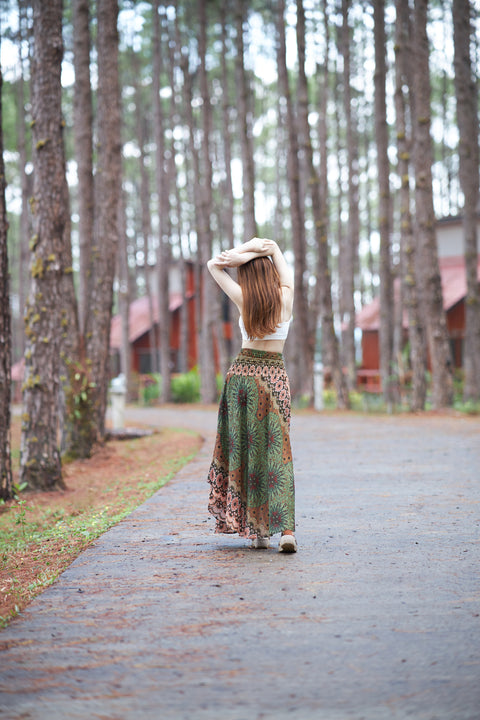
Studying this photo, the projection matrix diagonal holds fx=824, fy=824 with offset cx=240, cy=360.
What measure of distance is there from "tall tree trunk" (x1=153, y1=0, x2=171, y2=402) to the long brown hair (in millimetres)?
22800

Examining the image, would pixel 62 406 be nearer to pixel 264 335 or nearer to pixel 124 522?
pixel 124 522

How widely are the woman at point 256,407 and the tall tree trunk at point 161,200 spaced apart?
22.8 meters

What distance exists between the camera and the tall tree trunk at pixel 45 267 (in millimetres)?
9203

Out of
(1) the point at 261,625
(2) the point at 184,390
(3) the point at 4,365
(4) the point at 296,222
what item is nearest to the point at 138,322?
(2) the point at 184,390

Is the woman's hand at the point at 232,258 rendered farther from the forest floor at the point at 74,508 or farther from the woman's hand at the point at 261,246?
the forest floor at the point at 74,508

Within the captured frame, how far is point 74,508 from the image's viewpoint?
324 inches

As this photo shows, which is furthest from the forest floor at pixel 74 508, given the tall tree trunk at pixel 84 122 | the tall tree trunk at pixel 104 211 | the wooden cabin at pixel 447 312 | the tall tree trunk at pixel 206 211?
the wooden cabin at pixel 447 312

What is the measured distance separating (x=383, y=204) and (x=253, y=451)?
17065 mm

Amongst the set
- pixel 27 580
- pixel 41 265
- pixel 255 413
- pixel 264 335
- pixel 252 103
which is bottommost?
pixel 27 580

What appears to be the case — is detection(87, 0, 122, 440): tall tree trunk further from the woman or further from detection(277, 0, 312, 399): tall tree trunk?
detection(277, 0, 312, 399): tall tree trunk

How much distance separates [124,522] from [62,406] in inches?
245

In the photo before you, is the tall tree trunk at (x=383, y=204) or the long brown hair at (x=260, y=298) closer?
the long brown hair at (x=260, y=298)

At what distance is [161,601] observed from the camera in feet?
13.5

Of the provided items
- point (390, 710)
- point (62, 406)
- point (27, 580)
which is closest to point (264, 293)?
point (27, 580)
